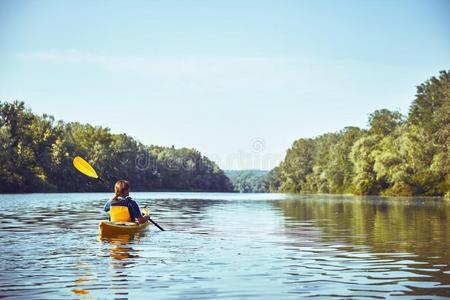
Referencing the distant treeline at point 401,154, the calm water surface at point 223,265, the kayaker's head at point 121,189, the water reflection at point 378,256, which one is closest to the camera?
the calm water surface at point 223,265

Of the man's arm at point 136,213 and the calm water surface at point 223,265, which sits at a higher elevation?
the man's arm at point 136,213

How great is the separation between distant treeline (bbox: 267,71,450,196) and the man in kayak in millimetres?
64009

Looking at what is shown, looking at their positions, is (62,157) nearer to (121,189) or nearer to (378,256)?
(121,189)

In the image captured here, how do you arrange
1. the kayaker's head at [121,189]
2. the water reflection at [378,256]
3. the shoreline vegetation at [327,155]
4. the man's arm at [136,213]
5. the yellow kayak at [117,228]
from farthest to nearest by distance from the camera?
the shoreline vegetation at [327,155], the man's arm at [136,213], the kayaker's head at [121,189], the yellow kayak at [117,228], the water reflection at [378,256]

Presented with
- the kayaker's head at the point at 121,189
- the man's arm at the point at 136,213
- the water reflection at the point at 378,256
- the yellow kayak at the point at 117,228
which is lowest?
the water reflection at the point at 378,256

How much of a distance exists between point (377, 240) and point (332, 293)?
10.00 meters

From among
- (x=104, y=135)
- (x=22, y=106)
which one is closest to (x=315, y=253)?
(x=22, y=106)

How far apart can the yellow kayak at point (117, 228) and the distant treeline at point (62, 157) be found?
252ft

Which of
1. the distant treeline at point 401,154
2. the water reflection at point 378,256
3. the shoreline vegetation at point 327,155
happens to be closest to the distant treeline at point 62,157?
the shoreline vegetation at point 327,155

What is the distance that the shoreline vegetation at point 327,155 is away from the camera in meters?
89.4

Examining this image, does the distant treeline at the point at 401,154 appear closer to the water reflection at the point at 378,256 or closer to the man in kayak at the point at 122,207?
the water reflection at the point at 378,256

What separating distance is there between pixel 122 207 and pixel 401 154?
7708cm

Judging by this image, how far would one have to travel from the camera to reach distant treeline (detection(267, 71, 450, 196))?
86.8 meters

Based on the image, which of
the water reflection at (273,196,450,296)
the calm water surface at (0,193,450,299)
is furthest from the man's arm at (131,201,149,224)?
the water reflection at (273,196,450,296)
